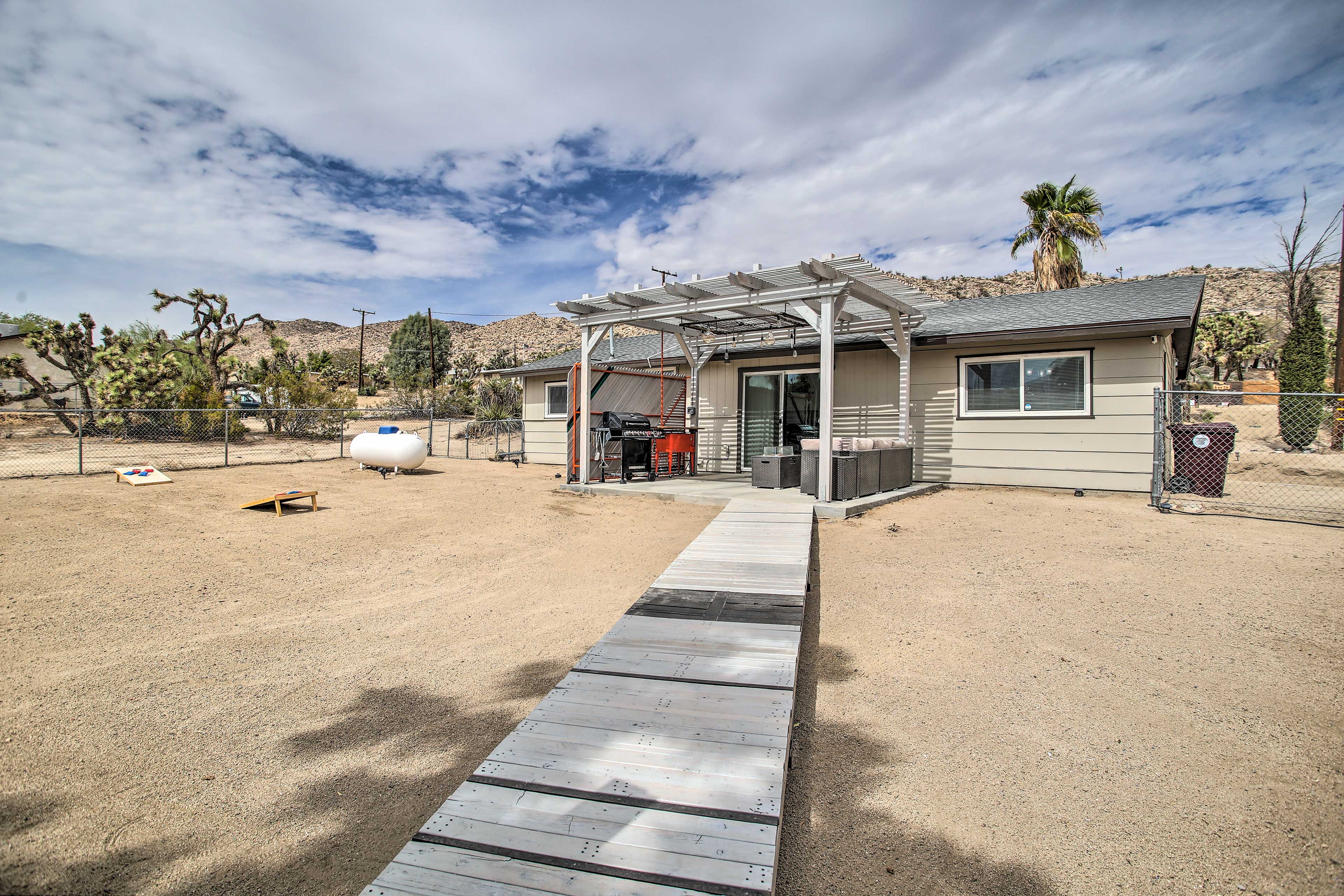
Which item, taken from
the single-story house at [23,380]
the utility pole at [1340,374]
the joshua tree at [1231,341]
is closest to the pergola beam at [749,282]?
the utility pole at [1340,374]

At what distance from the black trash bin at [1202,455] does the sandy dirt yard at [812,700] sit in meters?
2.74

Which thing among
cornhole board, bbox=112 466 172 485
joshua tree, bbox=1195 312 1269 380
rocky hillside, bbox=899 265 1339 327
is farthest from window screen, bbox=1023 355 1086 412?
joshua tree, bbox=1195 312 1269 380

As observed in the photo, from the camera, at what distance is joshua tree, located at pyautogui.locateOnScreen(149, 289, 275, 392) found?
20109mm

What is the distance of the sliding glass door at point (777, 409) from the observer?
1148 cm

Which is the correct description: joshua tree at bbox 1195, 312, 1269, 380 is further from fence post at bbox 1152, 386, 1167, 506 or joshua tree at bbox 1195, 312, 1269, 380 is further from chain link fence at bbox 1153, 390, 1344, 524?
fence post at bbox 1152, 386, 1167, 506

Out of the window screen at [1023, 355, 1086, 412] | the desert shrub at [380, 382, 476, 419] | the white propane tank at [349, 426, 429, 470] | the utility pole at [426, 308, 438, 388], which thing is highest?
the utility pole at [426, 308, 438, 388]

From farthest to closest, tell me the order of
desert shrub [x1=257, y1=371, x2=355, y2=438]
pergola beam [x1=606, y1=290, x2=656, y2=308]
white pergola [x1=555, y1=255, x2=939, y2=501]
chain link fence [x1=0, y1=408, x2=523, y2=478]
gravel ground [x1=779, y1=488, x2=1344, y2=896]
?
desert shrub [x1=257, y1=371, x2=355, y2=438]
chain link fence [x1=0, y1=408, x2=523, y2=478]
pergola beam [x1=606, y1=290, x2=656, y2=308]
white pergola [x1=555, y1=255, x2=939, y2=501]
gravel ground [x1=779, y1=488, x2=1344, y2=896]

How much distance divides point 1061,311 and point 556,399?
11052 millimetres

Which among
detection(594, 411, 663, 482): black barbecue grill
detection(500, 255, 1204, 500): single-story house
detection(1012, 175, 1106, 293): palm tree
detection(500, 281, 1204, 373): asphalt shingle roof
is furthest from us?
detection(1012, 175, 1106, 293): palm tree

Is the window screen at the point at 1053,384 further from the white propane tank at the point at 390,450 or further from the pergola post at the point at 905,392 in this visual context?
the white propane tank at the point at 390,450

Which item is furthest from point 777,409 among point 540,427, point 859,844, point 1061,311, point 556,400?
point 859,844

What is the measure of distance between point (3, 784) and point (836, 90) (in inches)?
533

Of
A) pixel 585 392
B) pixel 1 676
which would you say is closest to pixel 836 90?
pixel 585 392

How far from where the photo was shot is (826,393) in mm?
7586
